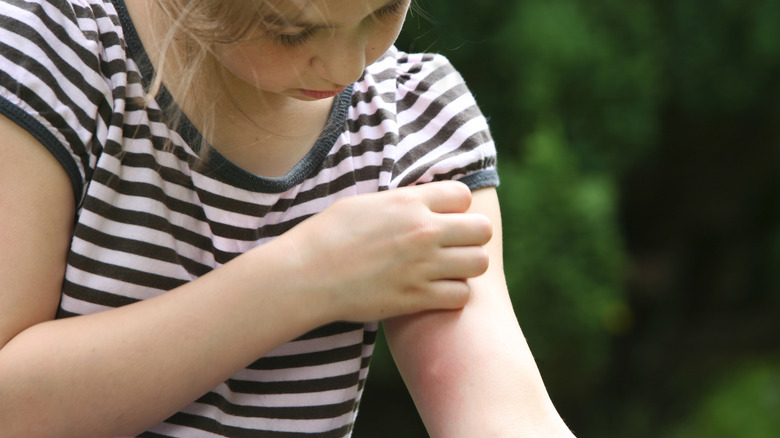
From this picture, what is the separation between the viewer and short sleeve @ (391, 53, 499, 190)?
97 centimetres

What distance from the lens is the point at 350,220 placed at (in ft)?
2.86

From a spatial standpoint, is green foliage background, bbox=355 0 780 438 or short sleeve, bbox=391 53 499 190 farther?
green foliage background, bbox=355 0 780 438

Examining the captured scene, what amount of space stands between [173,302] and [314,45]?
29 cm

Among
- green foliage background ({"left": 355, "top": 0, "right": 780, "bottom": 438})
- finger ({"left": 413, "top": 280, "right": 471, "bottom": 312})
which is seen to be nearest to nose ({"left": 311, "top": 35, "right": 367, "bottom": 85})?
finger ({"left": 413, "top": 280, "right": 471, "bottom": 312})

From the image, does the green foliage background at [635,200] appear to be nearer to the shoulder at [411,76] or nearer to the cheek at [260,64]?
the shoulder at [411,76]

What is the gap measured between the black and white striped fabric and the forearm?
0.03m

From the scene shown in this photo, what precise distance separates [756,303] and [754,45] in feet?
3.30

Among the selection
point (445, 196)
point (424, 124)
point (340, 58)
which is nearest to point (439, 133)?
point (424, 124)

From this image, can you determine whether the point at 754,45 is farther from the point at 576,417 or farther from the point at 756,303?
the point at 576,417

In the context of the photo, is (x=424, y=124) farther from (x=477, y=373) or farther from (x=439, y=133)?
(x=477, y=373)

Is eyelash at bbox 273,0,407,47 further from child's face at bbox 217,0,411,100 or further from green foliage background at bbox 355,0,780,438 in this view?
green foliage background at bbox 355,0,780,438

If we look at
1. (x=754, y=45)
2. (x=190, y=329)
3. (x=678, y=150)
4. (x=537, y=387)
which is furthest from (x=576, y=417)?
(x=190, y=329)

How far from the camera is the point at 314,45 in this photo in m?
0.79

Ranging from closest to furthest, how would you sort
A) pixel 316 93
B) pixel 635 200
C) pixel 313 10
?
pixel 313 10 → pixel 316 93 → pixel 635 200
